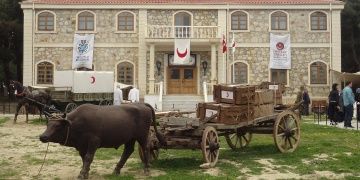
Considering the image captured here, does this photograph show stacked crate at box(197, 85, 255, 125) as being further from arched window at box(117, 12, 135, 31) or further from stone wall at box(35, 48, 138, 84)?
arched window at box(117, 12, 135, 31)

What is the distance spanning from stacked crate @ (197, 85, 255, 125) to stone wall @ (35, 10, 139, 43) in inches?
739

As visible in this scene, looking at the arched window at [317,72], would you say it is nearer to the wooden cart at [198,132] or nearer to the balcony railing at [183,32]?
the balcony railing at [183,32]

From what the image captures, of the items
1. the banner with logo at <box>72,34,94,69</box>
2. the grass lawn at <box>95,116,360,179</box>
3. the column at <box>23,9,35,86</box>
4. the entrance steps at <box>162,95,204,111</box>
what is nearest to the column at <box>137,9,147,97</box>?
the entrance steps at <box>162,95,204,111</box>

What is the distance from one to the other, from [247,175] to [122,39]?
21.0 meters

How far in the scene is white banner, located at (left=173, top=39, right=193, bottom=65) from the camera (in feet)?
87.4

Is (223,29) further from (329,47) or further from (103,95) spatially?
(103,95)

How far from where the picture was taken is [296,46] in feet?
92.7

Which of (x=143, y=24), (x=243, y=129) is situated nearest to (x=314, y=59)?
(x=143, y=24)

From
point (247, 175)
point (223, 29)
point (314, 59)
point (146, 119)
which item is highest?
point (223, 29)

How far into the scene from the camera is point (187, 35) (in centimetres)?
2753

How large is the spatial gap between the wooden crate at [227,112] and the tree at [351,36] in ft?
101

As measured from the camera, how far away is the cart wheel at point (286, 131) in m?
10.4

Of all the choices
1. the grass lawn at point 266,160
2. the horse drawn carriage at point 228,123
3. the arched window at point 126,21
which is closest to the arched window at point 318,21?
the arched window at point 126,21

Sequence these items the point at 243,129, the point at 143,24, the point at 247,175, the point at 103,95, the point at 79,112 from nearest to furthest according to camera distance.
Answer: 1. the point at 79,112
2. the point at 247,175
3. the point at 243,129
4. the point at 103,95
5. the point at 143,24
